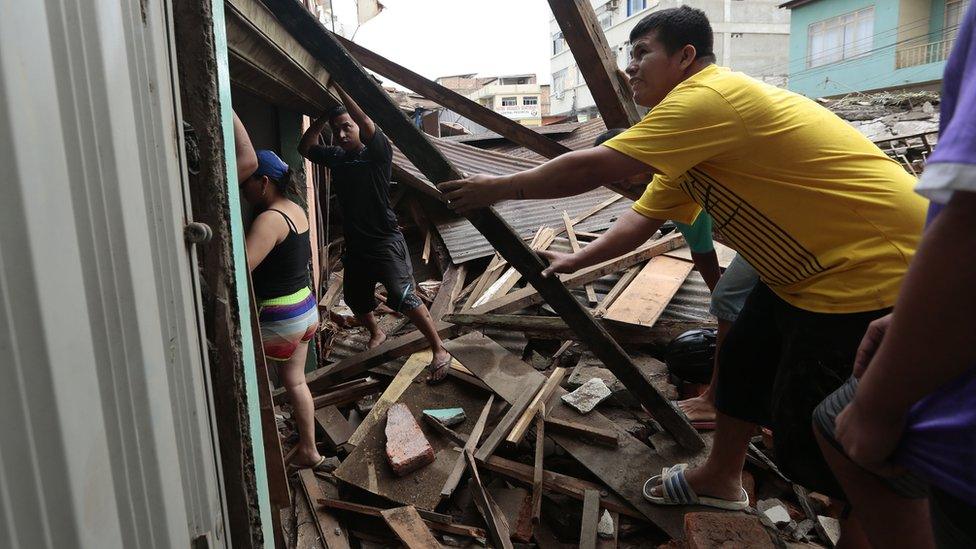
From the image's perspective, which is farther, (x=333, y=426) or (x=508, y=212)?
(x=508, y=212)

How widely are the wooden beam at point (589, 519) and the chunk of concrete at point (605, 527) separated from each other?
0.11 feet

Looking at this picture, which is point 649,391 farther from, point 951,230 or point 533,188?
point 951,230

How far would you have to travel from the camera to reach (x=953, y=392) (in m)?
0.91

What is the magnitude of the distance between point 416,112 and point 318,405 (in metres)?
12.3

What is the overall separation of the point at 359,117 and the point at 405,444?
2.41 metres

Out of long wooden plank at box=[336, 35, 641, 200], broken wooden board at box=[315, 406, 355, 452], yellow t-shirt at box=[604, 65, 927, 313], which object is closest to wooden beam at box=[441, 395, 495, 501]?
broken wooden board at box=[315, 406, 355, 452]

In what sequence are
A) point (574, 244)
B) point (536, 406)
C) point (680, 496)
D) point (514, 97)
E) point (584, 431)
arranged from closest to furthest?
point (680, 496)
point (584, 431)
point (536, 406)
point (574, 244)
point (514, 97)

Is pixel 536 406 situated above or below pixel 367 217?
below

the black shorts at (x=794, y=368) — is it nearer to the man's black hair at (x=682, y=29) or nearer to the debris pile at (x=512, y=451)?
the debris pile at (x=512, y=451)

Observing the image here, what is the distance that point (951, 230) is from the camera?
771 mm

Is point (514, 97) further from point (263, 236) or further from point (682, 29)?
point (682, 29)

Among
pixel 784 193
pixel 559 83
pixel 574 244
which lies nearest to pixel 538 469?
pixel 784 193

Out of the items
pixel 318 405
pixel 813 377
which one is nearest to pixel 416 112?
pixel 318 405

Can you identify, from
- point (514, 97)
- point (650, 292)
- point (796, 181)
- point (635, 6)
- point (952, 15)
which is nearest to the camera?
point (796, 181)
